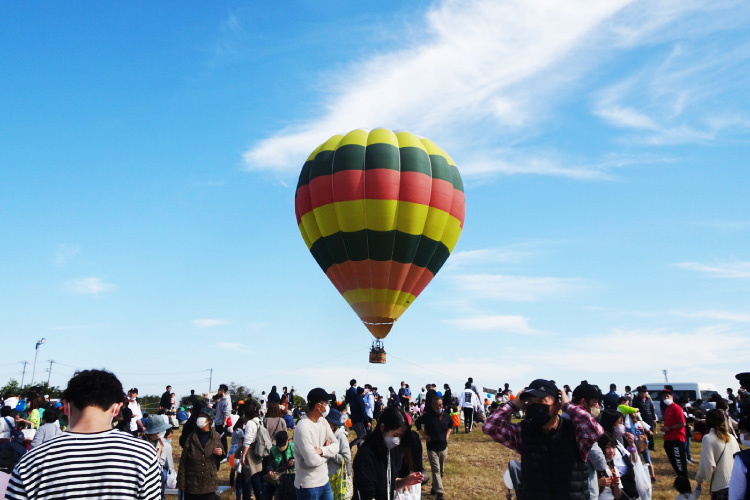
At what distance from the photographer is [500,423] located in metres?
5.40

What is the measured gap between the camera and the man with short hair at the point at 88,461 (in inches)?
128

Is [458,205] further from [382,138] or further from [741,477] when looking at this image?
[741,477]

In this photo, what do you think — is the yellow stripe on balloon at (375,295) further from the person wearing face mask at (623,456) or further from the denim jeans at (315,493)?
the person wearing face mask at (623,456)

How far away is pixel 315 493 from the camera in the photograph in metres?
7.03

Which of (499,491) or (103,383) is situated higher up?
(103,383)

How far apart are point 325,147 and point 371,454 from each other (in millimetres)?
20530

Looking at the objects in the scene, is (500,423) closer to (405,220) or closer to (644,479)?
(644,479)

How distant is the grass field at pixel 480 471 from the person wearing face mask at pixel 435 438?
480mm

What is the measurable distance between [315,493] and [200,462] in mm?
2098

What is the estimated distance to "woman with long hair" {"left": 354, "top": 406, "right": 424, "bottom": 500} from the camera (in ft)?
18.0

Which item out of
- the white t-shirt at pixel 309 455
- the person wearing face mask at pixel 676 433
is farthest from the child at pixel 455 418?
the white t-shirt at pixel 309 455

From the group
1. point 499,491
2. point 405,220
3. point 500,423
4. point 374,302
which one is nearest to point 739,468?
point 500,423

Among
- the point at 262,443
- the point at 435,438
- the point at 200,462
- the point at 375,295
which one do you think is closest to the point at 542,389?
the point at 200,462

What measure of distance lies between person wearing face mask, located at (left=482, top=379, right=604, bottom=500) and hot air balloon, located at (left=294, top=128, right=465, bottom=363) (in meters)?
18.3
